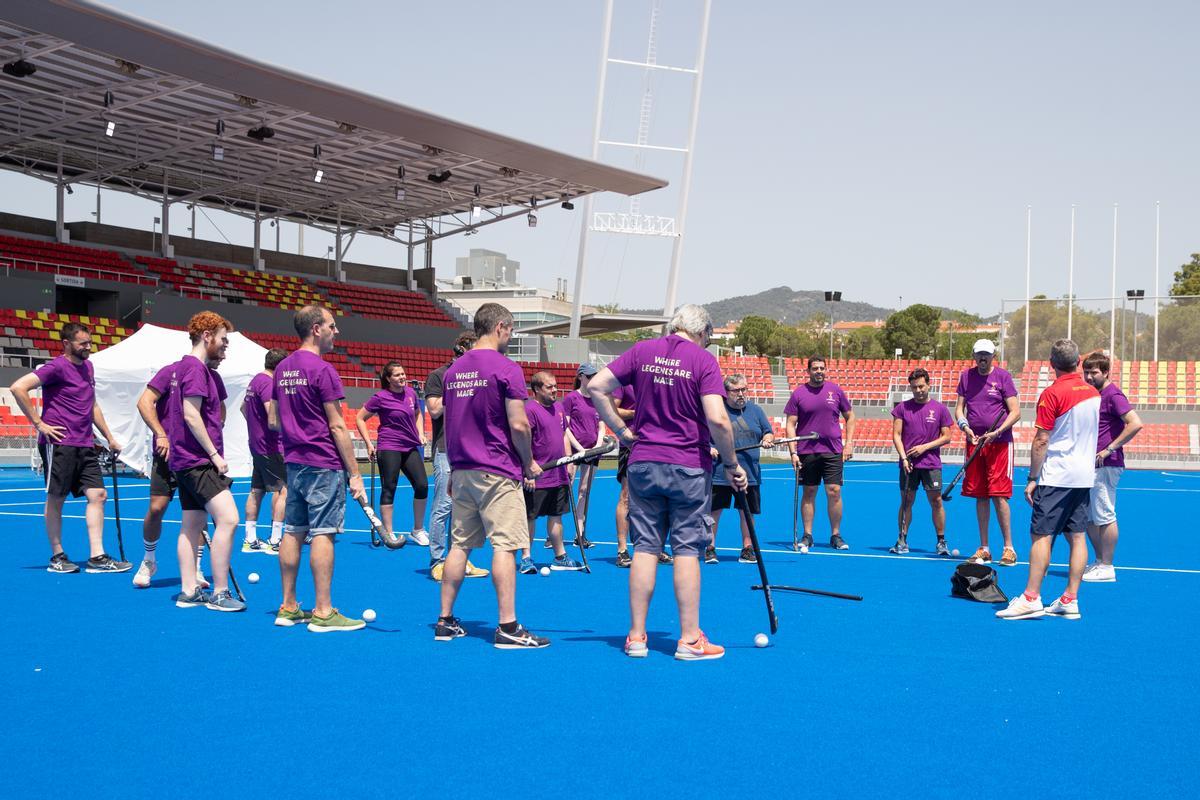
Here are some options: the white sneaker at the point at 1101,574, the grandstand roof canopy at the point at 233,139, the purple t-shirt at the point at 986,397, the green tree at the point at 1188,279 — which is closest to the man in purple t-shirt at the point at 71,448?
the purple t-shirt at the point at 986,397

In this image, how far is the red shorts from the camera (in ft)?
33.4

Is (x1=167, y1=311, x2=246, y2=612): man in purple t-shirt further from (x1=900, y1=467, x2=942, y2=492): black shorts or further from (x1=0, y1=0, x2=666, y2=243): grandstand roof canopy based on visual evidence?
(x1=0, y1=0, x2=666, y2=243): grandstand roof canopy

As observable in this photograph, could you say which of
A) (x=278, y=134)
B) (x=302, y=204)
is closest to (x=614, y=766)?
(x=278, y=134)

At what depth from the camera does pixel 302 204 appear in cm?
3869

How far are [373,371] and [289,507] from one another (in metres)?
28.7

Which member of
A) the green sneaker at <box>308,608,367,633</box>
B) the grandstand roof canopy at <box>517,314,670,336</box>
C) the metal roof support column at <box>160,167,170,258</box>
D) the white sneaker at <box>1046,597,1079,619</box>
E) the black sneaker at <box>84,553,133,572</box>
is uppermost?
the metal roof support column at <box>160,167,170,258</box>

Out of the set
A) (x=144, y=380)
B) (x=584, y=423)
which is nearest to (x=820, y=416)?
(x=584, y=423)

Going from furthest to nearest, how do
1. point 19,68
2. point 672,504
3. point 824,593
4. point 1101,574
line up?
point 19,68, point 1101,574, point 824,593, point 672,504

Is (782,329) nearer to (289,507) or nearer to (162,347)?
(162,347)

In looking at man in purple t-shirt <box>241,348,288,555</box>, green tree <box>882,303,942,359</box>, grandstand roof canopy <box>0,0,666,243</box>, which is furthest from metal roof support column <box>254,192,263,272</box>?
green tree <box>882,303,942,359</box>

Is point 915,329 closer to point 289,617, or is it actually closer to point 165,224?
point 165,224

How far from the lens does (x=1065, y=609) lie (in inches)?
297

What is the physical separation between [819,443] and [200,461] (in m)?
6.69

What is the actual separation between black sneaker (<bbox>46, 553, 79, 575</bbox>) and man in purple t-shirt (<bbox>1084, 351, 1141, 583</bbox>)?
8.59 metres
